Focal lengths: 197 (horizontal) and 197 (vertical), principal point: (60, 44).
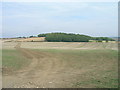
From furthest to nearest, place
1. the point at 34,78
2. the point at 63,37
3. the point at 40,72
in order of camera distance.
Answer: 1. the point at 63,37
2. the point at 40,72
3. the point at 34,78

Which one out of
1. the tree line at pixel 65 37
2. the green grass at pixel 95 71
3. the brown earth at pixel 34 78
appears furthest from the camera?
the tree line at pixel 65 37

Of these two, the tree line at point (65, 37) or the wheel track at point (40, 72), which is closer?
the wheel track at point (40, 72)

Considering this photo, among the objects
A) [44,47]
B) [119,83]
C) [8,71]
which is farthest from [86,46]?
[119,83]

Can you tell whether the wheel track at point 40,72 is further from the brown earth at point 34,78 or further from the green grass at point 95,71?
the green grass at point 95,71

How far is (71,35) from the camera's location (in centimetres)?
1592

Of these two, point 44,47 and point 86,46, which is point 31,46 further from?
point 86,46

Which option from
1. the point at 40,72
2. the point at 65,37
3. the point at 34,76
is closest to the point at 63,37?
the point at 65,37

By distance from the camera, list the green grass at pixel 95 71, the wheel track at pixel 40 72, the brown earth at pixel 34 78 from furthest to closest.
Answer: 1. the wheel track at pixel 40 72
2. the brown earth at pixel 34 78
3. the green grass at pixel 95 71

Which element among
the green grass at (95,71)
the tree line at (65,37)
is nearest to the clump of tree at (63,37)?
the tree line at (65,37)

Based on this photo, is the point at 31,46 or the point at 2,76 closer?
the point at 2,76

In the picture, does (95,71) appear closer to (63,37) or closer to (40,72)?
(40,72)

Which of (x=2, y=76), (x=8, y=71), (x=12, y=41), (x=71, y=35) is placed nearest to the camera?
(x=2, y=76)

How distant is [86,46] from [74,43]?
1044 mm

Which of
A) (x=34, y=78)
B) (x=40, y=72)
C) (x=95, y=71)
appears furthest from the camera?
(x=40, y=72)
